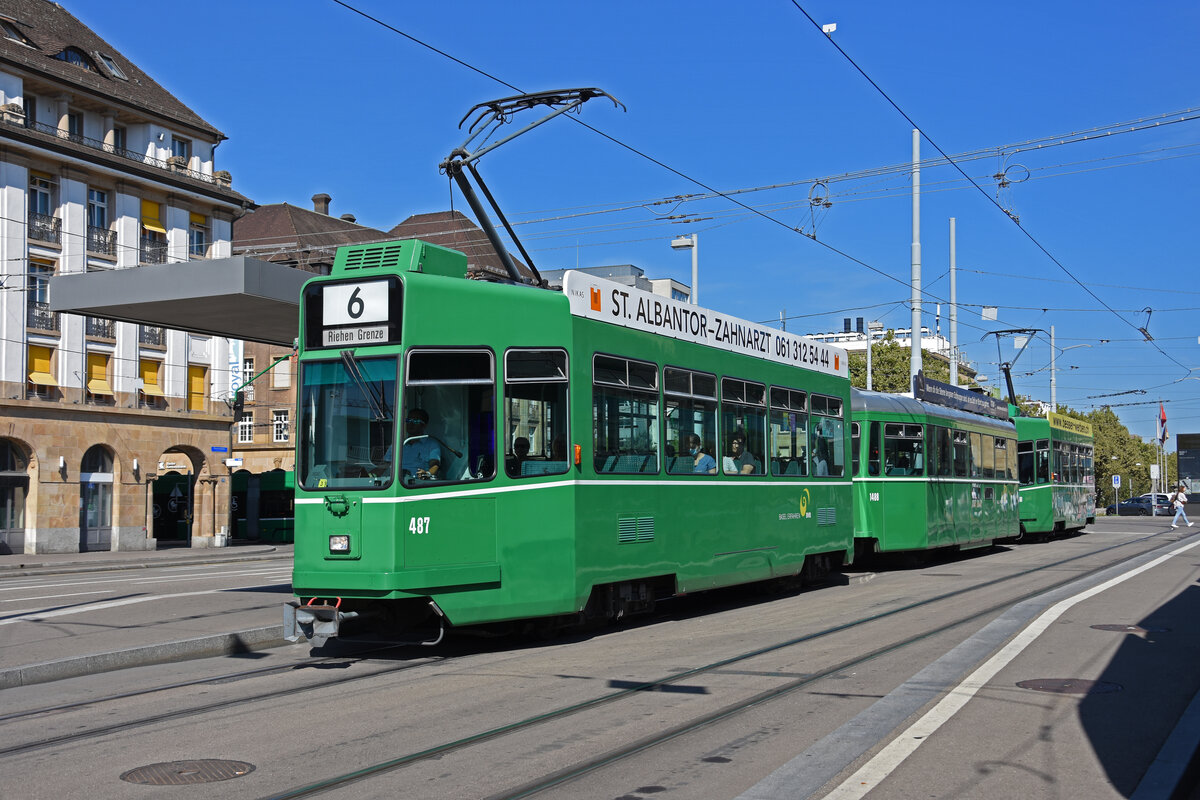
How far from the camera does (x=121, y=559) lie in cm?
3369

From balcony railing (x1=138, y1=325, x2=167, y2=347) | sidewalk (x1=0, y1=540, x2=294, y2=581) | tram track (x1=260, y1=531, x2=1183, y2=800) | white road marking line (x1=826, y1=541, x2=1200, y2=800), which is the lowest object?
sidewalk (x1=0, y1=540, x2=294, y2=581)

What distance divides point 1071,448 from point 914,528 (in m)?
17.1

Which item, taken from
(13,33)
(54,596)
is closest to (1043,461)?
(54,596)

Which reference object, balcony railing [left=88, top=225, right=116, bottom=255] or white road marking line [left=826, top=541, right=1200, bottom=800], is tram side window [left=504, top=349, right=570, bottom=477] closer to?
white road marking line [left=826, top=541, right=1200, bottom=800]

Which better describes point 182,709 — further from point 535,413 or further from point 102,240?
point 102,240

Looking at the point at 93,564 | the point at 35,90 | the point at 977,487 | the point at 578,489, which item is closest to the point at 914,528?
the point at 977,487

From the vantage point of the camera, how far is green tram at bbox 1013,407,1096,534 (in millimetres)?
31203

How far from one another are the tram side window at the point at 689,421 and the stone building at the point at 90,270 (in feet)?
81.0

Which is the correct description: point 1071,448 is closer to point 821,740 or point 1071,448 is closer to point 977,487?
point 977,487

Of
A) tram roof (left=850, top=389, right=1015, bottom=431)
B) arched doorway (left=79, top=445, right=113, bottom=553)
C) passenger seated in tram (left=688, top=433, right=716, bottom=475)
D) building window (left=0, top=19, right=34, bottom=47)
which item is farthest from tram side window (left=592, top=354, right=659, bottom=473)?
building window (left=0, top=19, right=34, bottom=47)

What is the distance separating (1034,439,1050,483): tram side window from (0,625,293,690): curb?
24.6 meters

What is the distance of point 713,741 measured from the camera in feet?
23.0

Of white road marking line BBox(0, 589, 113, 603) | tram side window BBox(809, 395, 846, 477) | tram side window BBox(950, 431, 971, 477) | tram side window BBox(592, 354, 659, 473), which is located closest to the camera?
tram side window BBox(592, 354, 659, 473)

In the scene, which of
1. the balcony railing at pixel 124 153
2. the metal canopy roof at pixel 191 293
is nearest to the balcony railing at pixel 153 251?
the balcony railing at pixel 124 153
